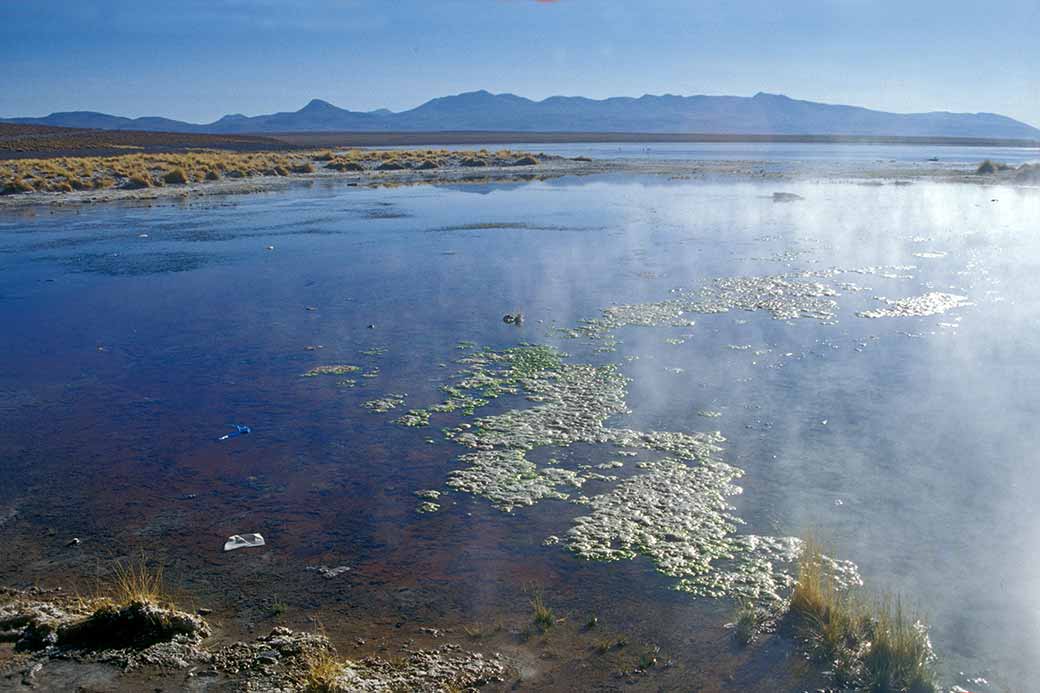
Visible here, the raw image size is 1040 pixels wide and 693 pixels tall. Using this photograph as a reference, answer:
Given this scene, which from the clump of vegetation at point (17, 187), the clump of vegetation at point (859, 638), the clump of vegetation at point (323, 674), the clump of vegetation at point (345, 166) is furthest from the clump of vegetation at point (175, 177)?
the clump of vegetation at point (859, 638)


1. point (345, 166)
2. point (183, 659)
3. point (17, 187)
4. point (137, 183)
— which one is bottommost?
point (183, 659)

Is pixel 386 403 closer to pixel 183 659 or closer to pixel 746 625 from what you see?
pixel 183 659

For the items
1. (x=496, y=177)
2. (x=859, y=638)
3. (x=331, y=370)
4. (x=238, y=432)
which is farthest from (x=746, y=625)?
(x=496, y=177)

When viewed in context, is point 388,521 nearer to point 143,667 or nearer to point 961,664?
point 143,667

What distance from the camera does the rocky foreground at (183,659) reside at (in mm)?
3934

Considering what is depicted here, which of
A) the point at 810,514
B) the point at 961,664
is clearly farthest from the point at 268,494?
the point at 961,664

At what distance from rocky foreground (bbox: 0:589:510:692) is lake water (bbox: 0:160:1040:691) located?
0.32 metres

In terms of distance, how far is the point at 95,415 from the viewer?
766cm

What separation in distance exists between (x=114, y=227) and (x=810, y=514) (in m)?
19.9

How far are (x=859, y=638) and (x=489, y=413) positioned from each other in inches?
155

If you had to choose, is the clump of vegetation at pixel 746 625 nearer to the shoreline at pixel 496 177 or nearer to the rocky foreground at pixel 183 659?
the rocky foreground at pixel 183 659

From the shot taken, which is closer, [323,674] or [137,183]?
[323,674]

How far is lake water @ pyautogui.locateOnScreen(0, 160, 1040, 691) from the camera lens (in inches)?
190

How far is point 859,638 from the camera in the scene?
13.9ft
